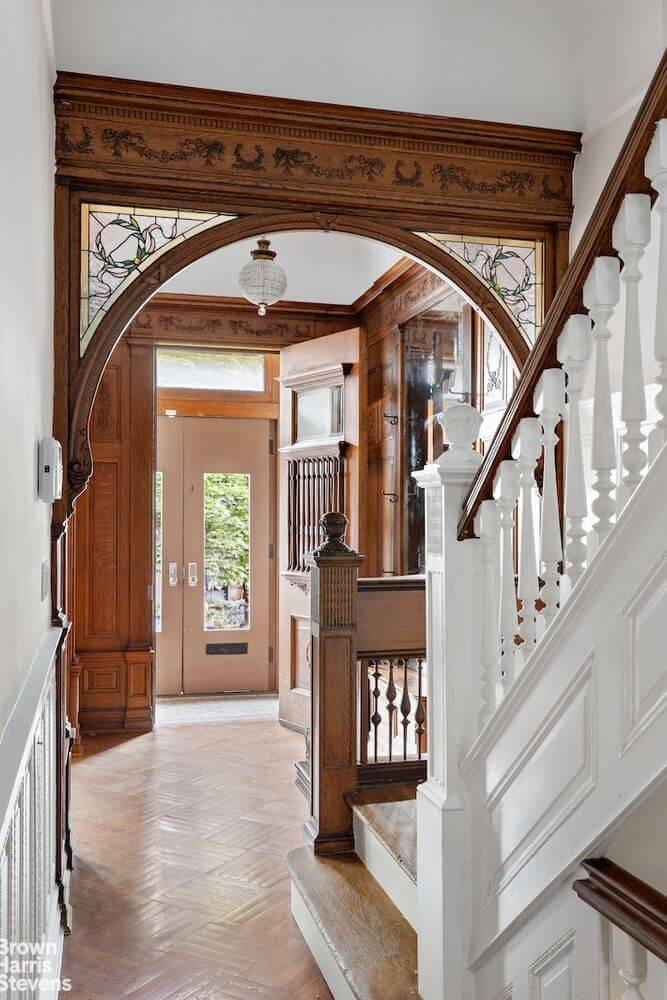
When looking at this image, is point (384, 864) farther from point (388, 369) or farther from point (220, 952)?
point (388, 369)

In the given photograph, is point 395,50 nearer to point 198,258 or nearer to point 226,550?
point 198,258

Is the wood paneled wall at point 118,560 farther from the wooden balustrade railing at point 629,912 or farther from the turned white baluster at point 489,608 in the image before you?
the wooden balustrade railing at point 629,912

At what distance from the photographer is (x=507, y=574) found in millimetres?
2145

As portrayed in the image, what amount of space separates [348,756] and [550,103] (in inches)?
117

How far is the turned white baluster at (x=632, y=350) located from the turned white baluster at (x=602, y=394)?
48 mm

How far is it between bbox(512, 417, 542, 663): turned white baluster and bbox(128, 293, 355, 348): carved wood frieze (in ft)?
14.9

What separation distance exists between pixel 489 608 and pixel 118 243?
2240 millimetres

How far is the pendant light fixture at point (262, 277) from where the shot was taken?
186 inches

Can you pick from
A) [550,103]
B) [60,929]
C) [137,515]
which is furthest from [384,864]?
[137,515]

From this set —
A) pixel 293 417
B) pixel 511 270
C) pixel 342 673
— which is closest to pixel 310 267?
pixel 293 417

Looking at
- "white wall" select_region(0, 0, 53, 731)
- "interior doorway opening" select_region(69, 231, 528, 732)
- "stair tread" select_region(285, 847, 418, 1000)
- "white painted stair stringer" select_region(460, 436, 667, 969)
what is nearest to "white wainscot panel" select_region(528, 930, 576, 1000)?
"white painted stair stringer" select_region(460, 436, 667, 969)

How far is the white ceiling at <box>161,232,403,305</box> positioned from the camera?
5238 millimetres

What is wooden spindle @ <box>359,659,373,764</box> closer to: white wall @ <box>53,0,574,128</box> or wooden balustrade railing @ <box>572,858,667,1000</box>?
wooden balustrade railing @ <box>572,858,667,1000</box>

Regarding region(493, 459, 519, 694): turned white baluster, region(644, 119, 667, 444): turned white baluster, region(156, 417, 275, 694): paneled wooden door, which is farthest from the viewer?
region(156, 417, 275, 694): paneled wooden door
